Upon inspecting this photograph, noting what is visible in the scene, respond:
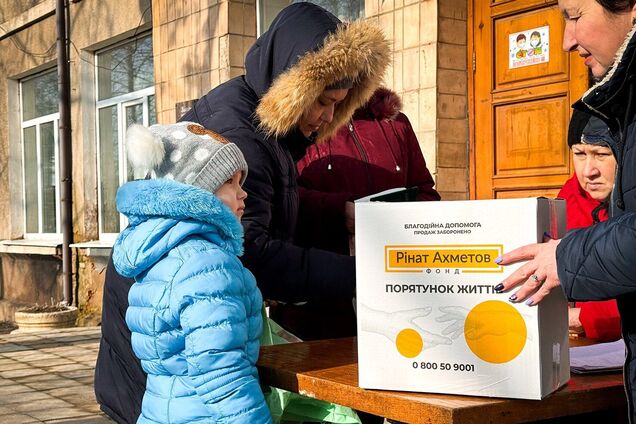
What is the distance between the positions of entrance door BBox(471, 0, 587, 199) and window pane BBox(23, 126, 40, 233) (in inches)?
336

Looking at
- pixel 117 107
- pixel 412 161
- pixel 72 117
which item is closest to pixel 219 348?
pixel 412 161

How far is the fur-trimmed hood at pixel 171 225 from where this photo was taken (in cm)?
198

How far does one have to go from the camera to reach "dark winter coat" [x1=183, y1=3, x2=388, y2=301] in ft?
7.16

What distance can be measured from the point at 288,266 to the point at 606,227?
0.92 m

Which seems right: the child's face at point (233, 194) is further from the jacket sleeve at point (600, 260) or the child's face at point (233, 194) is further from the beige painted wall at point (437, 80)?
the beige painted wall at point (437, 80)

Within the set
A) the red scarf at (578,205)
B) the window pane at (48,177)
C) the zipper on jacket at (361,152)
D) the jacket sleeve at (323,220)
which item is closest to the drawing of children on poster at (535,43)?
the red scarf at (578,205)

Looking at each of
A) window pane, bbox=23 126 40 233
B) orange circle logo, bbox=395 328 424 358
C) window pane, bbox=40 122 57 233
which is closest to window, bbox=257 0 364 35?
orange circle logo, bbox=395 328 424 358

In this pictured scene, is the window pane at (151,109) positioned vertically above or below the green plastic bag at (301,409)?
above

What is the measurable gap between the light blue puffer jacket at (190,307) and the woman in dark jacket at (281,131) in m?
0.15

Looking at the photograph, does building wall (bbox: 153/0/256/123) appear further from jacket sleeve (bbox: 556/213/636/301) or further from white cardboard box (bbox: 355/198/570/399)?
jacket sleeve (bbox: 556/213/636/301)

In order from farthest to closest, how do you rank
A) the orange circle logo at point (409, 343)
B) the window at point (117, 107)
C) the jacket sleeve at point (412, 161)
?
the window at point (117, 107)
the jacket sleeve at point (412, 161)
the orange circle logo at point (409, 343)

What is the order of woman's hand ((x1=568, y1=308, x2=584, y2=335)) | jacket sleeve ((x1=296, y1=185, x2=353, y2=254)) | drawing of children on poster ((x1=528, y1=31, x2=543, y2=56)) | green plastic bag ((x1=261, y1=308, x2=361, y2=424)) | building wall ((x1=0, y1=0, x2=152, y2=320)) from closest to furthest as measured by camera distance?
green plastic bag ((x1=261, y1=308, x2=361, y2=424)), woman's hand ((x1=568, y1=308, x2=584, y2=335)), jacket sleeve ((x1=296, y1=185, x2=353, y2=254)), drawing of children on poster ((x1=528, y1=31, x2=543, y2=56)), building wall ((x1=0, y1=0, x2=152, y2=320))

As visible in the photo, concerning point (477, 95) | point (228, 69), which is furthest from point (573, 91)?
point (228, 69)

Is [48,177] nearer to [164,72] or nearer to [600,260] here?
[164,72]
